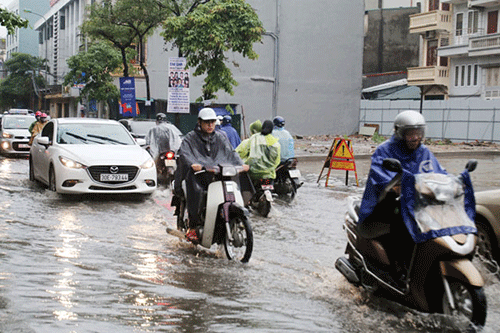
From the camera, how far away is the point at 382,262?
18.3 feet

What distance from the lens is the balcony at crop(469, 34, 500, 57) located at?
41.7 m

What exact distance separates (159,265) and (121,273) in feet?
1.88

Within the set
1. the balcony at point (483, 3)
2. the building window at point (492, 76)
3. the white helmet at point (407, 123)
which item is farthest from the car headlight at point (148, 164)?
the balcony at point (483, 3)

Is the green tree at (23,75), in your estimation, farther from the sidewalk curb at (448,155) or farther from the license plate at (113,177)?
the license plate at (113,177)

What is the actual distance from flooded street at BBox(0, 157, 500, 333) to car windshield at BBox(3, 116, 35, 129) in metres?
15.0

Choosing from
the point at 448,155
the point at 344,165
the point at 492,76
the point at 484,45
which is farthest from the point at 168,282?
the point at 492,76

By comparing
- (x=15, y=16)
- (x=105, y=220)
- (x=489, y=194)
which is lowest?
(x=105, y=220)

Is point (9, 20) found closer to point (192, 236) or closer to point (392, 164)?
point (192, 236)

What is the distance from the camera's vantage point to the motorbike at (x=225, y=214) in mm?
7414

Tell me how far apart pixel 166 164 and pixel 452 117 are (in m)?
28.8

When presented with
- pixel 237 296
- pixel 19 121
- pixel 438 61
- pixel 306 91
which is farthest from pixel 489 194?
pixel 438 61

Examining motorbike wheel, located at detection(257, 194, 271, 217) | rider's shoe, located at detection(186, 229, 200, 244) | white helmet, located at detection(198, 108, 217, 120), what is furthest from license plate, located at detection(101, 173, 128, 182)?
white helmet, located at detection(198, 108, 217, 120)

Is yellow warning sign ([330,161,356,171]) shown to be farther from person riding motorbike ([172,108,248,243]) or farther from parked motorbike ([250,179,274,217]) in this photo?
person riding motorbike ([172,108,248,243])

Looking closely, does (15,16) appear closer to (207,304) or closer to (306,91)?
(207,304)
